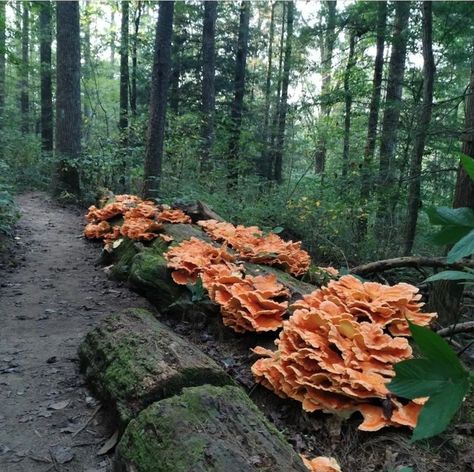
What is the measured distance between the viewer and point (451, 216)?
2.74ft

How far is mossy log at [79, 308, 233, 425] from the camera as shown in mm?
2770

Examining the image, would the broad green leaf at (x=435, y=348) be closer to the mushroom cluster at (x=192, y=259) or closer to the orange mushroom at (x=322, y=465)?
the orange mushroom at (x=322, y=465)

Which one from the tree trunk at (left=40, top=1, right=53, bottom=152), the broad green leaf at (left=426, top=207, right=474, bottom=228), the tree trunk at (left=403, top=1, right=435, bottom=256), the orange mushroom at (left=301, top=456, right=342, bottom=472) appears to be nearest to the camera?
the broad green leaf at (left=426, top=207, right=474, bottom=228)

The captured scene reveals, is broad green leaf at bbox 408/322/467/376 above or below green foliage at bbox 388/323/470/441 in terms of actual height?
above

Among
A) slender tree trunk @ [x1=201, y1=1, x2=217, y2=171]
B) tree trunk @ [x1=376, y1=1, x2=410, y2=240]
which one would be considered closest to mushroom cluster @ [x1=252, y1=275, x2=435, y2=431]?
tree trunk @ [x1=376, y1=1, x2=410, y2=240]

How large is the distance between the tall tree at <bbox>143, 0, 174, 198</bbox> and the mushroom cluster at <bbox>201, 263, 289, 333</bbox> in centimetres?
609

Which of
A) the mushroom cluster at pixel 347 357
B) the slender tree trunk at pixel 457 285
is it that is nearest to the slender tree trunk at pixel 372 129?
the slender tree trunk at pixel 457 285

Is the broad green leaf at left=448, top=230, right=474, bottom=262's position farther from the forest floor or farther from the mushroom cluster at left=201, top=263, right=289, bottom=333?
the mushroom cluster at left=201, top=263, right=289, bottom=333

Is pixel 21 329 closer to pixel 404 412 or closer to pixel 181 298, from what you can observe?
pixel 181 298

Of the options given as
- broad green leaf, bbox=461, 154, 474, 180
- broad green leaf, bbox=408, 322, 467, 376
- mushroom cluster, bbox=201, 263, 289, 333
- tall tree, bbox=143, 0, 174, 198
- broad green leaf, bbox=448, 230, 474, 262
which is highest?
tall tree, bbox=143, 0, 174, 198

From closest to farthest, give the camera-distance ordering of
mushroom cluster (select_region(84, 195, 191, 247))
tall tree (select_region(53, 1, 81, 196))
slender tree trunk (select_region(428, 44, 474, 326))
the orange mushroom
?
the orange mushroom < slender tree trunk (select_region(428, 44, 474, 326)) < mushroom cluster (select_region(84, 195, 191, 247)) < tall tree (select_region(53, 1, 81, 196))

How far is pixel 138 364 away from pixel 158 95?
8142 mm

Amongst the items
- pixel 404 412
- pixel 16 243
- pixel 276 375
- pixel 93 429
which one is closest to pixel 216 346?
pixel 276 375

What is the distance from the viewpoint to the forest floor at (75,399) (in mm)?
2576
